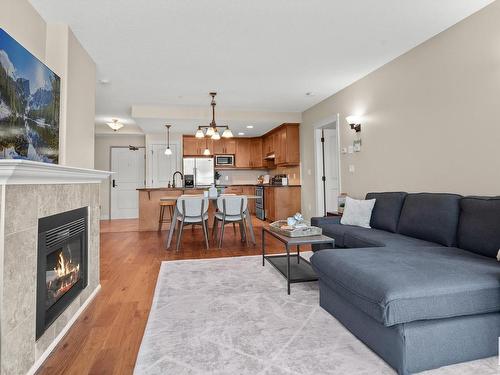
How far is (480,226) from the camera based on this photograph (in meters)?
2.17

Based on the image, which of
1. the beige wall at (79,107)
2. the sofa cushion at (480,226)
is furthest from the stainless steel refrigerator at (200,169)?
the sofa cushion at (480,226)

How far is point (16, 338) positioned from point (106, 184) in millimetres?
6987

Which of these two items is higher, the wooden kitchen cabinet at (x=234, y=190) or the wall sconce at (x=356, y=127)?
the wall sconce at (x=356, y=127)

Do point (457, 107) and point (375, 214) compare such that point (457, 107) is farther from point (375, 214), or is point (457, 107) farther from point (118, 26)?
point (118, 26)

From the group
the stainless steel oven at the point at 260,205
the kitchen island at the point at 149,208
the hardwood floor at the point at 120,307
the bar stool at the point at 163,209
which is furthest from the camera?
the stainless steel oven at the point at 260,205

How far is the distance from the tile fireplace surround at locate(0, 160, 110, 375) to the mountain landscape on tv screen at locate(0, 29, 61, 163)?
0.33 metres

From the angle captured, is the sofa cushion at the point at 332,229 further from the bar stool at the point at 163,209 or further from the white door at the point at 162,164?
the white door at the point at 162,164

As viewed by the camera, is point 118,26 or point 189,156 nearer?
point 118,26

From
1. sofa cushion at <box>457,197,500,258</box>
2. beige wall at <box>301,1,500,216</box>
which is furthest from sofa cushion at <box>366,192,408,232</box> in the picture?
sofa cushion at <box>457,197,500,258</box>

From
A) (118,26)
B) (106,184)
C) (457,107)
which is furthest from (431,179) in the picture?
(106,184)

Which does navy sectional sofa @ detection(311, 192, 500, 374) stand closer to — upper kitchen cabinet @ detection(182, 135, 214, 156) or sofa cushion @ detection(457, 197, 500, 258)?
sofa cushion @ detection(457, 197, 500, 258)

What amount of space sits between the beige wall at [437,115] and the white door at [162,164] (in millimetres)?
5023

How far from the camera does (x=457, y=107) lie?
279 centimetres

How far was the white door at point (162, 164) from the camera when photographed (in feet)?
25.4
